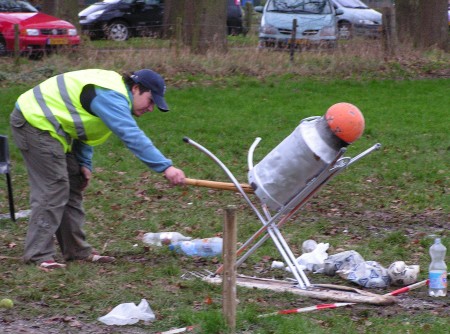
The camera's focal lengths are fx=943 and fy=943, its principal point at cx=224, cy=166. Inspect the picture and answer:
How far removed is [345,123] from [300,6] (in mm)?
15410

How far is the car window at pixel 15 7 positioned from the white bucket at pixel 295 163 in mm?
14809

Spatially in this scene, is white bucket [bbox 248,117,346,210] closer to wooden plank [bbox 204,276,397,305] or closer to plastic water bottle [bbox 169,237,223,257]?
wooden plank [bbox 204,276,397,305]

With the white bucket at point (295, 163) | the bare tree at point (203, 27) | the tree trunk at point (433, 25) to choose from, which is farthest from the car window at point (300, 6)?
the white bucket at point (295, 163)

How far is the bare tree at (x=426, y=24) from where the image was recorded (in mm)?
19891

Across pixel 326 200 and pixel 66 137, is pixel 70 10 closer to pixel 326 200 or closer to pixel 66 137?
pixel 326 200

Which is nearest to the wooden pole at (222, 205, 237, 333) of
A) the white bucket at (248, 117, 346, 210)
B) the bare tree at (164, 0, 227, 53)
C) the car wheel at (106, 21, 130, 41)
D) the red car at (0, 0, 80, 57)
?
the white bucket at (248, 117, 346, 210)

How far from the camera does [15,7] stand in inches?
799

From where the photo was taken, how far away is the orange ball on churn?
19.8ft

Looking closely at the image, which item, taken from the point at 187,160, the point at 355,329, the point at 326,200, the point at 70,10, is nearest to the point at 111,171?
the point at 187,160

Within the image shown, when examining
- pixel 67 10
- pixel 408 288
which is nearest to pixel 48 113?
pixel 408 288

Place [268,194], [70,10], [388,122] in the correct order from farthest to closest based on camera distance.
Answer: [70,10] < [388,122] < [268,194]

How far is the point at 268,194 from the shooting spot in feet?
20.8

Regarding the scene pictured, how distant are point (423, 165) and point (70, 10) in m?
11.5

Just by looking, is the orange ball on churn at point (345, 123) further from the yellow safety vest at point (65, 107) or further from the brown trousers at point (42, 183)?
the brown trousers at point (42, 183)
